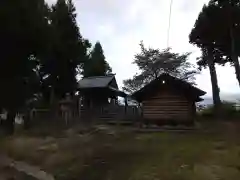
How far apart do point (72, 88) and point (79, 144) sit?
14.5m

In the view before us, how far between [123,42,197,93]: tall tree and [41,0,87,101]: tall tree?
36.3 feet

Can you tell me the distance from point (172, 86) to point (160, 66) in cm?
1621

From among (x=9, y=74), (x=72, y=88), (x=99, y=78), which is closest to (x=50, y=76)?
(x=72, y=88)

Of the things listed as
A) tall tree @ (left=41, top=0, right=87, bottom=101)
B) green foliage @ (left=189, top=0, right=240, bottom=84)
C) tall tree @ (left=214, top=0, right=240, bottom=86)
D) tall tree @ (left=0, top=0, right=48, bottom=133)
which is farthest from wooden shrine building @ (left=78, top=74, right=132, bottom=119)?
tall tree @ (left=0, top=0, right=48, bottom=133)

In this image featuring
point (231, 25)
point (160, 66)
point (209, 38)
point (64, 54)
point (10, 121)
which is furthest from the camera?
point (160, 66)

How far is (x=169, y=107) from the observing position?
17828 mm

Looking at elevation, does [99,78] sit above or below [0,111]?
above

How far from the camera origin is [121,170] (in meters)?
7.13

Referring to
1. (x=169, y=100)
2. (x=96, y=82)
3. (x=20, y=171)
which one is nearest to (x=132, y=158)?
(x=20, y=171)

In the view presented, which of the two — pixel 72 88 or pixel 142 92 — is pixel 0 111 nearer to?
pixel 142 92

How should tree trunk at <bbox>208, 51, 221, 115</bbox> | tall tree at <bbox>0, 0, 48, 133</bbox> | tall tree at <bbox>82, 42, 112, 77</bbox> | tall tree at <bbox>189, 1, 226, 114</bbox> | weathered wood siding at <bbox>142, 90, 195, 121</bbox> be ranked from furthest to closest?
tall tree at <bbox>82, 42, 112, 77</bbox>, tree trunk at <bbox>208, 51, 221, 115</bbox>, tall tree at <bbox>189, 1, 226, 114</bbox>, weathered wood siding at <bbox>142, 90, 195, 121</bbox>, tall tree at <bbox>0, 0, 48, 133</bbox>

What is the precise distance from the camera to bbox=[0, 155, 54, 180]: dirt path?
7601 mm

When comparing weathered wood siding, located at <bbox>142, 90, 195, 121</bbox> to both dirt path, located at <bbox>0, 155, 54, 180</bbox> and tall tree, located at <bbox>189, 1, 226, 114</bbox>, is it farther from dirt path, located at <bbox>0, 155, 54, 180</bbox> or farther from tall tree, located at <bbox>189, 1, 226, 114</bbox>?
dirt path, located at <bbox>0, 155, 54, 180</bbox>

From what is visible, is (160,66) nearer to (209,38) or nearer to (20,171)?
(209,38)
